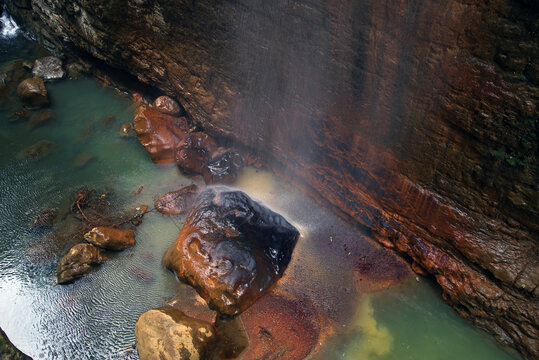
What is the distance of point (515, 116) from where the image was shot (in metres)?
5.06

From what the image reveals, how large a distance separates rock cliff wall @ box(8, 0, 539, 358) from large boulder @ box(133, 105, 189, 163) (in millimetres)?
1284

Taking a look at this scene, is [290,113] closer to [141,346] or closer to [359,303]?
[359,303]

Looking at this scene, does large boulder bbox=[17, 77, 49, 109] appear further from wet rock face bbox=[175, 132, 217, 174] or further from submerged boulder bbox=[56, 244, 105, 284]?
submerged boulder bbox=[56, 244, 105, 284]

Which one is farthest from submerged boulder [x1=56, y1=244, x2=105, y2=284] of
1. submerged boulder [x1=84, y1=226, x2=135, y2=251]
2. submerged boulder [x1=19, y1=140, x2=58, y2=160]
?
submerged boulder [x1=19, y1=140, x2=58, y2=160]

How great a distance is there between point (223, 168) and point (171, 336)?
413 centimetres

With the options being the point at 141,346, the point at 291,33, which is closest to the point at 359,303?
the point at 141,346

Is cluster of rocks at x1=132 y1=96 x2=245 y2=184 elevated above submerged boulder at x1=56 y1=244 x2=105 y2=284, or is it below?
above

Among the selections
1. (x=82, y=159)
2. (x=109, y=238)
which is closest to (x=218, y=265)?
(x=109, y=238)

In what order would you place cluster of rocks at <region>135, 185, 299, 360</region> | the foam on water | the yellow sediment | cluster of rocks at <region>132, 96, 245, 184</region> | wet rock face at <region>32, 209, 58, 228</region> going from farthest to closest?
the foam on water
cluster of rocks at <region>132, 96, 245, 184</region>
wet rock face at <region>32, 209, 58, 228</region>
the yellow sediment
cluster of rocks at <region>135, 185, 299, 360</region>

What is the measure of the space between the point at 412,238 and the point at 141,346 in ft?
17.1

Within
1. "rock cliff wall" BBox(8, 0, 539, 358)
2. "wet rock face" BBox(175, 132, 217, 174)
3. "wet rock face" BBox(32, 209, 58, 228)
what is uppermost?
"rock cliff wall" BBox(8, 0, 539, 358)

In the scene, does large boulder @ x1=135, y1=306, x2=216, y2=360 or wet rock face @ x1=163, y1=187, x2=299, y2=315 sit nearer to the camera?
large boulder @ x1=135, y1=306, x2=216, y2=360

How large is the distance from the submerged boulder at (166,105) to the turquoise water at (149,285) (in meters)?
1.62

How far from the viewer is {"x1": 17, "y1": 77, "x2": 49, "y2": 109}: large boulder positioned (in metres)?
10.2
